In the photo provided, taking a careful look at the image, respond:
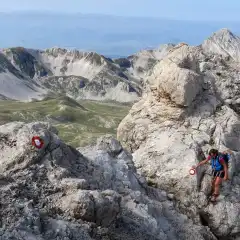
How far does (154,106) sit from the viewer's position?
31.5 meters

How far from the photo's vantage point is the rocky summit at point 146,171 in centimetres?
1675

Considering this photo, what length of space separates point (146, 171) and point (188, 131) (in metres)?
3.85

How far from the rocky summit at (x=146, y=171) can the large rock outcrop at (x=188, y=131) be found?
0.20 feet

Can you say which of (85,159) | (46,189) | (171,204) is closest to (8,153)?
(46,189)

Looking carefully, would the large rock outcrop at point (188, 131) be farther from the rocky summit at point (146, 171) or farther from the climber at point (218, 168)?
the climber at point (218, 168)

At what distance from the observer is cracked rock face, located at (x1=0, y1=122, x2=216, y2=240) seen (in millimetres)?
15539

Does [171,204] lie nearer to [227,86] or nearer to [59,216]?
[59,216]

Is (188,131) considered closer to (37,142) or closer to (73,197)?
(37,142)

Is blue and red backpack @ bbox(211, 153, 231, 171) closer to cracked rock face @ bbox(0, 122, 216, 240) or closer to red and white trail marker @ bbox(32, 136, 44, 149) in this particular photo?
cracked rock face @ bbox(0, 122, 216, 240)

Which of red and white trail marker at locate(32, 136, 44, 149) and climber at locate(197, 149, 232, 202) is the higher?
red and white trail marker at locate(32, 136, 44, 149)

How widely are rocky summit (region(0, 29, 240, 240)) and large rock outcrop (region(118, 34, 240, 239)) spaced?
0.06m

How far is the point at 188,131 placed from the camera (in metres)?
29.1

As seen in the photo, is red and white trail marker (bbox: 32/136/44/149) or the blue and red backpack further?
the blue and red backpack

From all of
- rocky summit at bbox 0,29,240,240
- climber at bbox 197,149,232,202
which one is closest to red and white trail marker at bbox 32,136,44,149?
rocky summit at bbox 0,29,240,240
